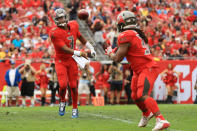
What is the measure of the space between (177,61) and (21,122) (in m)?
12.3

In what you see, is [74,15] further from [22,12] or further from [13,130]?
[13,130]

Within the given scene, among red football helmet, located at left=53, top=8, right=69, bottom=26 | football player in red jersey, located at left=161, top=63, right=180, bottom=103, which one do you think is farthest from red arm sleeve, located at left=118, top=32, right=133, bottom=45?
football player in red jersey, located at left=161, top=63, right=180, bottom=103

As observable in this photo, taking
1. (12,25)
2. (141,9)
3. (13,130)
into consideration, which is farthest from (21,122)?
(141,9)

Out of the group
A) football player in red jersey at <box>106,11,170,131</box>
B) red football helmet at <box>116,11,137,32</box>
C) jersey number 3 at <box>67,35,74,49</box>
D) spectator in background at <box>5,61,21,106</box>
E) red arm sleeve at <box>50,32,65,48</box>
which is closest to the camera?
football player in red jersey at <box>106,11,170,131</box>

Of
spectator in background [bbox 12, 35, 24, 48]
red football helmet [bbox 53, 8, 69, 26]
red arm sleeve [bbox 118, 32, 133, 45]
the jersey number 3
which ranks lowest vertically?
red arm sleeve [bbox 118, 32, 133, 45]

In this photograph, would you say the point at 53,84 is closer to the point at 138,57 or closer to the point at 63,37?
the point at 63,37

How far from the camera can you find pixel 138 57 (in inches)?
318

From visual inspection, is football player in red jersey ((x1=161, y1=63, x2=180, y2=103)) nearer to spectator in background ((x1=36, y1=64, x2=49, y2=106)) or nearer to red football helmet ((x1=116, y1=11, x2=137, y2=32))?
spectator in background ((x1=36, y1=64, x2=49, y2=106))

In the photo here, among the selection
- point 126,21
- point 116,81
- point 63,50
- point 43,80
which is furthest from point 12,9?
point 126,21

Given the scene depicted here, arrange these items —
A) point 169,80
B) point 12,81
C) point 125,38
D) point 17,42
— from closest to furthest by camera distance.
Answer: point 125,38
point 12,81
point 17,42
point 169,80

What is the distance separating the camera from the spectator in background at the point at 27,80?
18109 mm

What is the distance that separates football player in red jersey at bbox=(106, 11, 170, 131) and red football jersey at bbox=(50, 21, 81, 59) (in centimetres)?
255

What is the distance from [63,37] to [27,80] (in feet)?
26.2

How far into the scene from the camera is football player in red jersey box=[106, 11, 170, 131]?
7.84 meters
